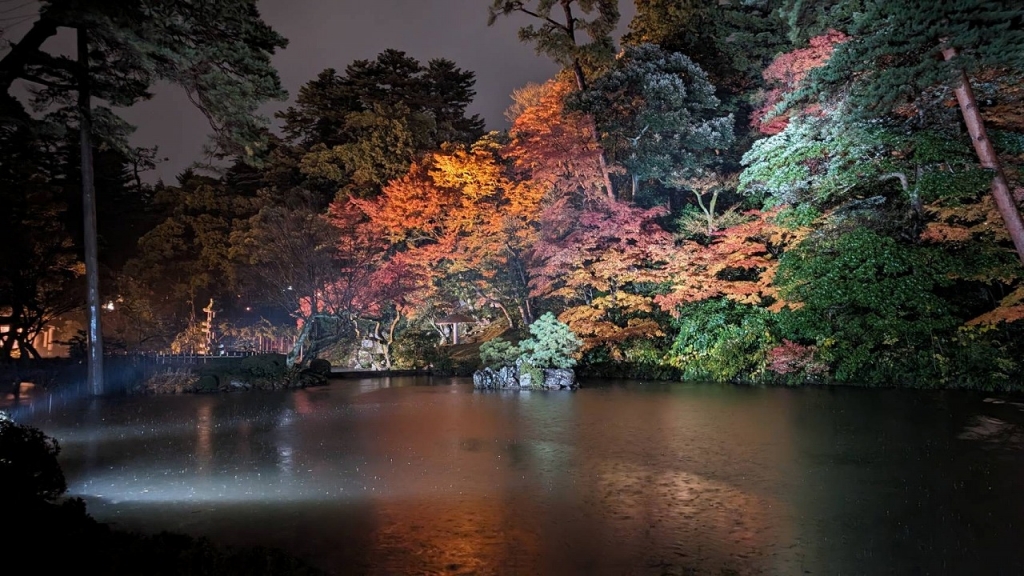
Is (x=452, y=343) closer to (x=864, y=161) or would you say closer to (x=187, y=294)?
(x=187, y=294)

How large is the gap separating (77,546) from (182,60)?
8.20 meters

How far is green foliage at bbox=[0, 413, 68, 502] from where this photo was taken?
389 centimetres

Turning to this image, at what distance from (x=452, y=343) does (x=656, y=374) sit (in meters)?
8.71

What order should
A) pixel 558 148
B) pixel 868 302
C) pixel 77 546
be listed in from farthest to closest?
pixel 558 148 → pixel 868 302 → pixel 77 546

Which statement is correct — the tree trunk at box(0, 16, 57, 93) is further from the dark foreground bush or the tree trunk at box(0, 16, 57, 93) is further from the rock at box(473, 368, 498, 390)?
the rock at box(473, 368, 498, 390)

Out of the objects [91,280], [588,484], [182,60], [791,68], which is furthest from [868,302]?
[91,280]

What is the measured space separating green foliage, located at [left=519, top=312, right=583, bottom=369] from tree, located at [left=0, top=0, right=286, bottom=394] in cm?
868

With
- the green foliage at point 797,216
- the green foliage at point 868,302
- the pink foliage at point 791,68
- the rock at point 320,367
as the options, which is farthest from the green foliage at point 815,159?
the rock at point 320,367

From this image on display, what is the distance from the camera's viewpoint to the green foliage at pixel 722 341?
1594 cm

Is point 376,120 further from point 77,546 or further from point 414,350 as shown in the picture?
point 77,546

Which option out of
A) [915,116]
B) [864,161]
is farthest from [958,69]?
[864,161]

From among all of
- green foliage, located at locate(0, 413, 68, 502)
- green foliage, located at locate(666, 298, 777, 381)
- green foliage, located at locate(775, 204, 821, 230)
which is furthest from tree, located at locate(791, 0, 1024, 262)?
green foliage, located at locate(0, 413, 68, 502)

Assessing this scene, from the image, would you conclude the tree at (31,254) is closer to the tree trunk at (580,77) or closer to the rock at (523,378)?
the rock at (523,378)

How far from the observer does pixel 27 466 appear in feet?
13.8
